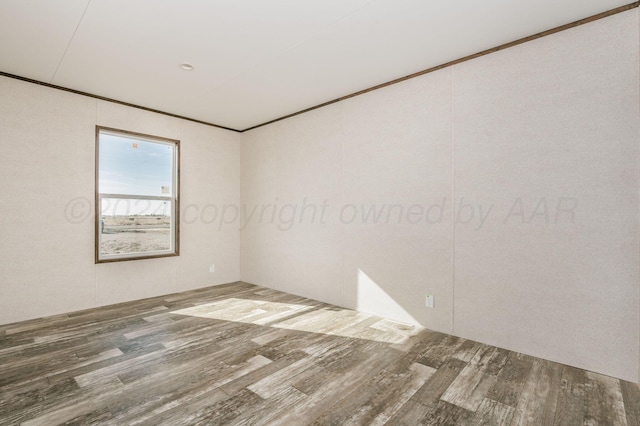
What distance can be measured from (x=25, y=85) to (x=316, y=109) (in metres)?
3.43

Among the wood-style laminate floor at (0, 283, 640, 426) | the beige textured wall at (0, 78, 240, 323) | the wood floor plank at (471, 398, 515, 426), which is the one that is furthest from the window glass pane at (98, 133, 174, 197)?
the wood floor plank at (471, 398, 515, 426)

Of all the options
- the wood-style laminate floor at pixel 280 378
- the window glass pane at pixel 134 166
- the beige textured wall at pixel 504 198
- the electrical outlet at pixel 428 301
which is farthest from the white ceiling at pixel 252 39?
the wood-style laminate floor at pixel 280 378

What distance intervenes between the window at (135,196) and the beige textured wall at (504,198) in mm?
2353

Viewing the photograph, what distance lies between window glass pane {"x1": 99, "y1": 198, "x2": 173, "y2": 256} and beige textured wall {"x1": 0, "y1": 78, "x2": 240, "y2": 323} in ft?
0.58

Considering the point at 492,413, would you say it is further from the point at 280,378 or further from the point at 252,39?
the point at 252,39

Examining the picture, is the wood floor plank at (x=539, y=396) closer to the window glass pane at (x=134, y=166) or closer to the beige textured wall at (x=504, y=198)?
the beige textured wall at (x=504, y=198)

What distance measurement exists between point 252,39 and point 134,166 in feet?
9.11

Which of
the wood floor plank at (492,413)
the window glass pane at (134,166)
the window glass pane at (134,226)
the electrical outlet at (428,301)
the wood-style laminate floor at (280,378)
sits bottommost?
the wood floor plank at (492,413)

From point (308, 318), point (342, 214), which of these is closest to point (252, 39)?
point (342, 214)

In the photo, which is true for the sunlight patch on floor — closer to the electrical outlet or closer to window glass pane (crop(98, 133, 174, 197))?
the electrical outlet

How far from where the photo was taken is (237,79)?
11.8ft

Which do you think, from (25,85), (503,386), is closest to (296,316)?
(503,386)

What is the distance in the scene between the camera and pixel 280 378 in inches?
91.7

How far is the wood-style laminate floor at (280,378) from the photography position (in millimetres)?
1914
